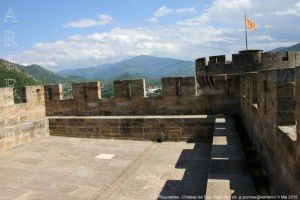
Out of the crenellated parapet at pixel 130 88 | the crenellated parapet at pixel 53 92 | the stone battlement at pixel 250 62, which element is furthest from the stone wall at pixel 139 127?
the stone battlement at pixel 250 62

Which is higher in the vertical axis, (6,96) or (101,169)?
(6,96)

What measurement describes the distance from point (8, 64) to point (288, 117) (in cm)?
8550

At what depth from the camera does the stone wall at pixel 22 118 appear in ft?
30.1

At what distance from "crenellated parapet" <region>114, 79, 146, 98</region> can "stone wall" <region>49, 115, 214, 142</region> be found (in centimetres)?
89

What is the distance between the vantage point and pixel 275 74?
3.35m

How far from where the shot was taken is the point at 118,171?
A: 646 centimetres

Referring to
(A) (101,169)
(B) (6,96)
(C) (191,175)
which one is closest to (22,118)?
(B) (6,96)

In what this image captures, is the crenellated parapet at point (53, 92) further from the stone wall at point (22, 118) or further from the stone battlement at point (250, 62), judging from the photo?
the stone battlement at point (250, 62)

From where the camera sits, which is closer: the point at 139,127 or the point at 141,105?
the point at 139,127

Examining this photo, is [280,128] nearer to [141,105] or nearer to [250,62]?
[250,62]

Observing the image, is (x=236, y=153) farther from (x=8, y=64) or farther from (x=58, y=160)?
(x=8, y=64)

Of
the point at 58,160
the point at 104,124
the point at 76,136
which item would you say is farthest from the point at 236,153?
the point at 76,136

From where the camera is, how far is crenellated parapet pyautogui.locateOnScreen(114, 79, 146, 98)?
10023 mm

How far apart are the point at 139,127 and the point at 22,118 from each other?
13.7 ft
